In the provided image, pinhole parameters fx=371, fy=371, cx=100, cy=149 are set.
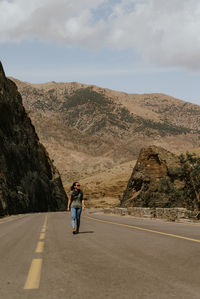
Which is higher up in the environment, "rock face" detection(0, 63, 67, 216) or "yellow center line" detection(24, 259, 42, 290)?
"rock face" detection(0, 63, 67, 216)

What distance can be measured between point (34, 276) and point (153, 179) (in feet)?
159

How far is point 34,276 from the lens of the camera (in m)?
5.89

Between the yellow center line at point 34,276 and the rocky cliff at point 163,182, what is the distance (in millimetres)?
35822

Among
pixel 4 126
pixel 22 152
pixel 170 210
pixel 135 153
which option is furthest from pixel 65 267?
pixel 135 153

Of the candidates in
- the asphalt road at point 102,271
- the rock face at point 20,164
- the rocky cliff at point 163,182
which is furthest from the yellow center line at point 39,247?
the rock face at point 20,164

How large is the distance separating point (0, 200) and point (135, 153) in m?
138

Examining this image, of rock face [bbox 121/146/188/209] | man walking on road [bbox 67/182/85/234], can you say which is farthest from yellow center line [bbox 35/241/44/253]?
rock face [bbox 121/146/188/209]

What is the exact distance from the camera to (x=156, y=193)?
4947cm

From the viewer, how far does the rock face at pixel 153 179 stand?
160 feet

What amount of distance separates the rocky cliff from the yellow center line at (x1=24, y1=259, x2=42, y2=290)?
35.8 metres

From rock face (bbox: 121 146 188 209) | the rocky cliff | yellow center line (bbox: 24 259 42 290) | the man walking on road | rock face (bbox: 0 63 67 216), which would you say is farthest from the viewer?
rock face (bbox: 0 63 67 216)

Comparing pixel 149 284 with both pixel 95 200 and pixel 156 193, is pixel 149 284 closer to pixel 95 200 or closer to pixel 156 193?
pixel 156 193

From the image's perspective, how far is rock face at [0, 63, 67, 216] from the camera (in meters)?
54.9

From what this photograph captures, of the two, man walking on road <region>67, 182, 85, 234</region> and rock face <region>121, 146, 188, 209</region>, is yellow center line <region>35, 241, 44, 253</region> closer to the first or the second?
man walking on road <region>67, 182, 85, 234</region>
